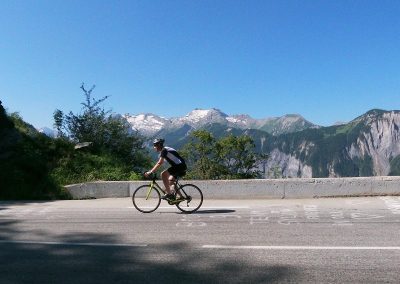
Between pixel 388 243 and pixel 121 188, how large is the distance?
9.07 metres

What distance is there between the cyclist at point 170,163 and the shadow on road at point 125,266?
3.22 meters

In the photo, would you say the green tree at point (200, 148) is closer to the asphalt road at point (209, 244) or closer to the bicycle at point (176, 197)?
the bicycle at point (176, 197)

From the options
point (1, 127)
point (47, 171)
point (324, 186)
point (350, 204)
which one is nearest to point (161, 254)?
point (350, 204)

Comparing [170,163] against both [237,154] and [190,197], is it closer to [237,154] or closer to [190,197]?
[190,197]

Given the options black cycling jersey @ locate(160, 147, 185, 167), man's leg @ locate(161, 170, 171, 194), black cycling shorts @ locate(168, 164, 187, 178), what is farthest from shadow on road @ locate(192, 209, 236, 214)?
black cycling jersey @ locate(160, 147, 185, 167)

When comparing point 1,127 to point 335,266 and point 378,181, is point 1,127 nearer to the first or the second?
point 378,181

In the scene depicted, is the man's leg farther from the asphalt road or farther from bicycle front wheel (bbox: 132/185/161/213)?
the asphalt road

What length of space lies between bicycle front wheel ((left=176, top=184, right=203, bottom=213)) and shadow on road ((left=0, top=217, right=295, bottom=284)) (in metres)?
3.27

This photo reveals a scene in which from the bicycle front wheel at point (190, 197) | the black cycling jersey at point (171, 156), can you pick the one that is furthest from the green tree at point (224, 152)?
the black cycling jersey at point (171, 156)

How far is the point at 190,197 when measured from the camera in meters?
10.4

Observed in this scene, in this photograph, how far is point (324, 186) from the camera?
12250 mm

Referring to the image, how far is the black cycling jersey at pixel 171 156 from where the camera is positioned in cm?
1015

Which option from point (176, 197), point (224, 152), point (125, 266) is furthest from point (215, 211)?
point (224, 152)

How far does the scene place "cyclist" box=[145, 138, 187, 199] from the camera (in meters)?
10.2
